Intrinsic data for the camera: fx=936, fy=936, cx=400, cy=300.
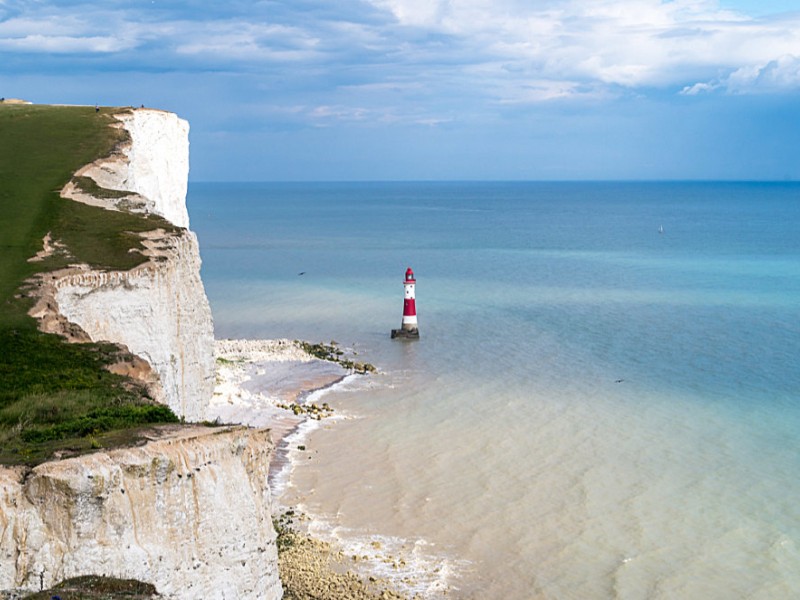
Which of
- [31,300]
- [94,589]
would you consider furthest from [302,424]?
[94,589]

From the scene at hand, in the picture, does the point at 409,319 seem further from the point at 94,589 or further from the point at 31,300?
the point at 94,589

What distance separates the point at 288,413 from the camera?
3281 cm

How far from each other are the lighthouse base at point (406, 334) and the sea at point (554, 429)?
0.89 metres

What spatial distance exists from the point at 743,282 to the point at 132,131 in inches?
1840

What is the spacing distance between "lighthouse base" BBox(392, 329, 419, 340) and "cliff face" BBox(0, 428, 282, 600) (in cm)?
3193

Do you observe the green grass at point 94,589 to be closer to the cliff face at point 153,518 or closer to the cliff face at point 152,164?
the cliff face at point 153,518

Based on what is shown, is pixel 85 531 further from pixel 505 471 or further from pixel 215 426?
pixel 505 471

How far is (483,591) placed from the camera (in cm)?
1969

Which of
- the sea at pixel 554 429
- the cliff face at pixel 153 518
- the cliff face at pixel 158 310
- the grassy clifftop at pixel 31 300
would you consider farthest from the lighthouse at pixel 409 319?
the cliff face at pixel 153 518

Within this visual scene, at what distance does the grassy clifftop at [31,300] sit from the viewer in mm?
14297

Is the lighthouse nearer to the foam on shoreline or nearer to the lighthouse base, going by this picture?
the lighthouse base

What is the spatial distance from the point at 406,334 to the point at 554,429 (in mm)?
16338

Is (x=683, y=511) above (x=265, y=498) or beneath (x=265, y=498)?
beneath

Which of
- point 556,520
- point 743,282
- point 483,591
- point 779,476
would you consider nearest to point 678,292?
point 743,282
